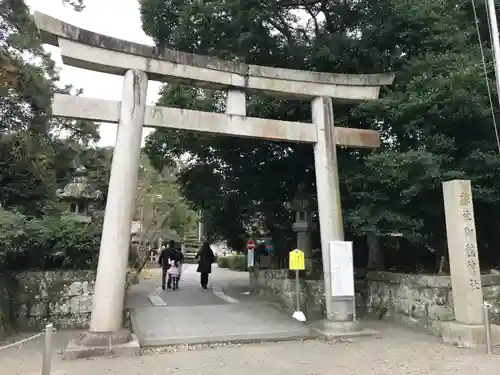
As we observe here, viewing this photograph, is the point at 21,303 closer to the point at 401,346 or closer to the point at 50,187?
the point at 50,187

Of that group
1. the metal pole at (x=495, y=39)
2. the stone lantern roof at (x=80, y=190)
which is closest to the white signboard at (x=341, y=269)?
the metal pole at (x=495, y=39)

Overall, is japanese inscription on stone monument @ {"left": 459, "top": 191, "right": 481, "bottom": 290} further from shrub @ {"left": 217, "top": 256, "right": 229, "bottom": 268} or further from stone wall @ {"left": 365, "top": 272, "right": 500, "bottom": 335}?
shrub @ {"left": 217, "top": 256, "right": 229, "bottom": 268}

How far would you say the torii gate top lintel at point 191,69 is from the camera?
7.52 m

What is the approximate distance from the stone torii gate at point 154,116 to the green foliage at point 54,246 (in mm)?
2250

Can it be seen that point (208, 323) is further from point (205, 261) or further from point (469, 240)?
point (205, 261)

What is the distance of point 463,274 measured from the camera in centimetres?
774

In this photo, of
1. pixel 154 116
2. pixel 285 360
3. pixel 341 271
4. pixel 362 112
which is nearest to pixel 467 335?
pixel 341 271

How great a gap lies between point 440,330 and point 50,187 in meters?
10.6

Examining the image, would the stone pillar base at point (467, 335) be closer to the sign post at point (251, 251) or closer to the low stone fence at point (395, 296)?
the low stone fence at point (395, 296)

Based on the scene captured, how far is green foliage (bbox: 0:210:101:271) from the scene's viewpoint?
8.98m

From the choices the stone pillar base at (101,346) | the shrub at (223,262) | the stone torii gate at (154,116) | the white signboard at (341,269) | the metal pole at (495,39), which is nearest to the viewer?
the stone pillar base at (101,346)

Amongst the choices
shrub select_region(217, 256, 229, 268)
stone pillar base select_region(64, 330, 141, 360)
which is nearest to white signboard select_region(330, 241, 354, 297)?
stone pillar base select_region(64, 330, 141, 360)

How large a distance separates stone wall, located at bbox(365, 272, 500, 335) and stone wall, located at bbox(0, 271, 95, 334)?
667cm

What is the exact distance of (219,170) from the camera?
14156 millimetres
